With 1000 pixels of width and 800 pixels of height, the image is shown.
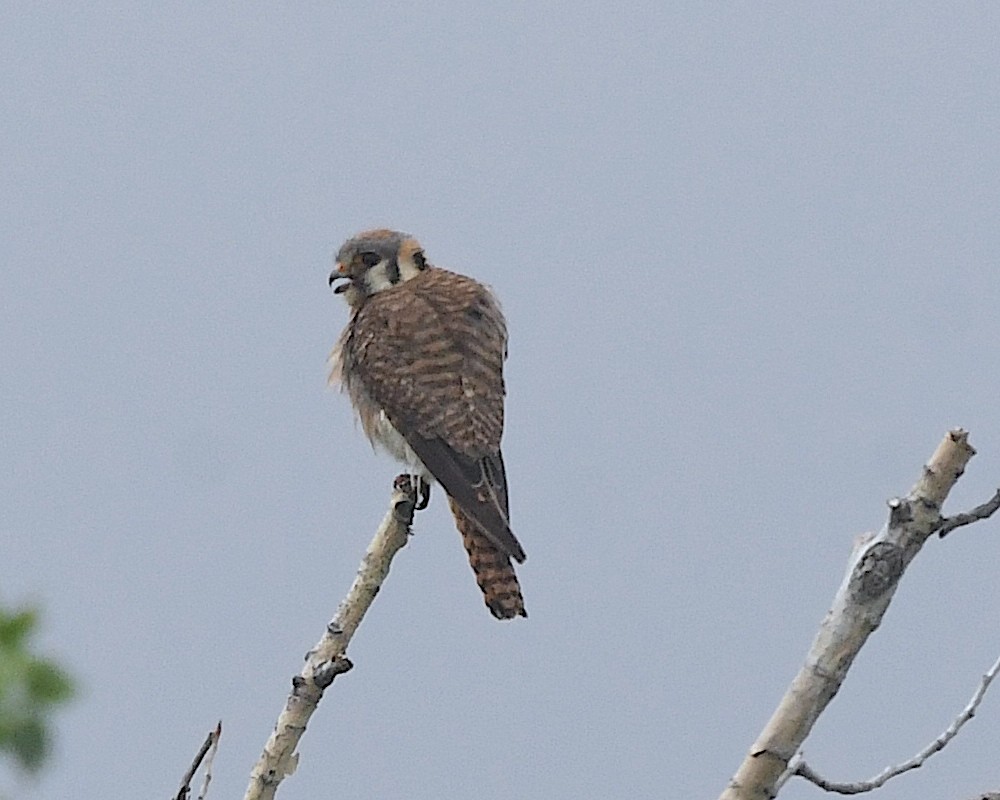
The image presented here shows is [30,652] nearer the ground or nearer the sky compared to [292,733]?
nearer the ground

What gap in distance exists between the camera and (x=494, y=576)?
362cm

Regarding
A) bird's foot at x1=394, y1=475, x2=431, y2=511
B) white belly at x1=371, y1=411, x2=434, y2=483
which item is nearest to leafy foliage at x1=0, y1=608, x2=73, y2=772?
bird's foot at x1=394, y1=475, x2=431, y2=511

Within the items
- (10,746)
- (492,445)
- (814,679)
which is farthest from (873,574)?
(492,445)

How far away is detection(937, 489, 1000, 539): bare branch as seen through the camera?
1.63m

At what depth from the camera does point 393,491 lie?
3.12 m

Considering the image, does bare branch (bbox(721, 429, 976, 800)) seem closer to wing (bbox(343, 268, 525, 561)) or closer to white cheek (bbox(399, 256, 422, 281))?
wing (bbox(343, 268, 525, 561))

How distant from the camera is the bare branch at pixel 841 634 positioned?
1592 millimetres

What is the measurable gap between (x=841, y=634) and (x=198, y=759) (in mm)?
710

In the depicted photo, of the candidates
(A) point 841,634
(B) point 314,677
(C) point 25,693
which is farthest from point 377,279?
(C) point 25,693

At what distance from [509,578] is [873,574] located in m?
2.07

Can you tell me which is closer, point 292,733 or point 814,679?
point 814,679

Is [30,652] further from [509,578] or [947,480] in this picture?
[509,578]

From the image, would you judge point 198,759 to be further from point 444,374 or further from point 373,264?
point 373,264

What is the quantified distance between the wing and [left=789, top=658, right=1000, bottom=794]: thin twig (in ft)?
6.78
